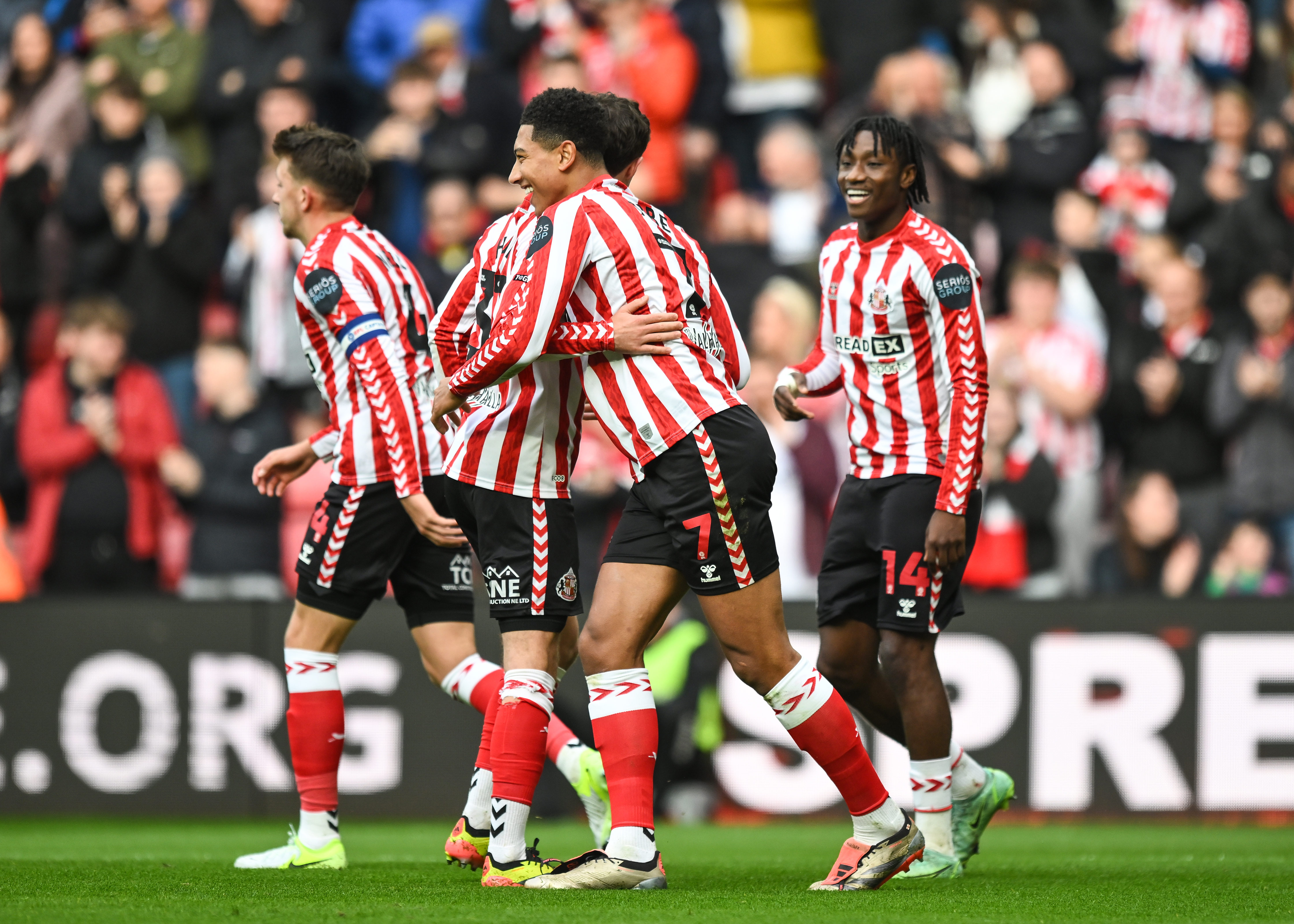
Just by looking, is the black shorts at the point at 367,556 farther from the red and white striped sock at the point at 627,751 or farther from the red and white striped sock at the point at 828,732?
the red and white striped sock at the point at 828,732

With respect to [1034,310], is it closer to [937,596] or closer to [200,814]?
[937,596]

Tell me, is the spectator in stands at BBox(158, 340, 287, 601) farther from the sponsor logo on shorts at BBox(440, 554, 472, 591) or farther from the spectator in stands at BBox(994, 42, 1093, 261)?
the spectator in stands at BBox(994, 42, 1093, 261)

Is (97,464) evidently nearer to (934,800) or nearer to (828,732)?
(934,800)

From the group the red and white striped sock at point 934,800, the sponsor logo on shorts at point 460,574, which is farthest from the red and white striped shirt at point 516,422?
the red and white striped sock at point 934,800

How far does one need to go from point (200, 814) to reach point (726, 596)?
16.9 ft

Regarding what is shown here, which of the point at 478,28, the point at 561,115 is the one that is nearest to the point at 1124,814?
the point at 561,115

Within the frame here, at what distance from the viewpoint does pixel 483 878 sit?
498cm

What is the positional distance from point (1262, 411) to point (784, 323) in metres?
2.88

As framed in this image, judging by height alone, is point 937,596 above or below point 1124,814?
above

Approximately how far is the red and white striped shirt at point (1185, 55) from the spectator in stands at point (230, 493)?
6353 millimetres

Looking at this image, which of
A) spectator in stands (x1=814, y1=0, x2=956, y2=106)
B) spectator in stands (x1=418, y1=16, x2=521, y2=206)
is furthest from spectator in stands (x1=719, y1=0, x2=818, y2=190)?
spectator in stands (x1=418, y1=16, x2=521, y2=206)

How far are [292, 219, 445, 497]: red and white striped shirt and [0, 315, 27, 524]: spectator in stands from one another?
563 cm

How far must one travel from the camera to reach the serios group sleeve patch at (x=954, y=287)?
5508mm

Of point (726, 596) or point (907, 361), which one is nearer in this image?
point (726, 596)
